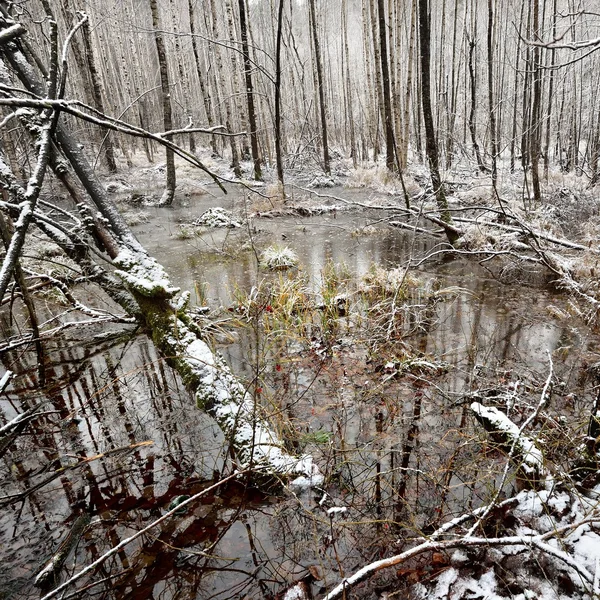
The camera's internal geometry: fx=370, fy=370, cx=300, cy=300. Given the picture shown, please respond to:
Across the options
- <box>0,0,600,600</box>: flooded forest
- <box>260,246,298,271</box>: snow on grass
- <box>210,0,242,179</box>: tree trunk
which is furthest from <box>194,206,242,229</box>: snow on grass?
<box>210,0,242,179</box>: tree trunk

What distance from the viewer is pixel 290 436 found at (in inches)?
96.2

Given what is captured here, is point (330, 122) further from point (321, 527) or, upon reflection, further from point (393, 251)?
point (321, 527)

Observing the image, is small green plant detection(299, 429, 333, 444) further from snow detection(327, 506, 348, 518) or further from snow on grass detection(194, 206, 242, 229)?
snow on grass detection(194, 206, 242, 229)

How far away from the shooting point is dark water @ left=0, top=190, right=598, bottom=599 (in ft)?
5.67

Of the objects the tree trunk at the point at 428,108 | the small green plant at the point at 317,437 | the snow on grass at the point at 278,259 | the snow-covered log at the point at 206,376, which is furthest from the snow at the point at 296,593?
the tree trunk at the point at 428,108

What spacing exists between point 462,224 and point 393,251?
4.41ft

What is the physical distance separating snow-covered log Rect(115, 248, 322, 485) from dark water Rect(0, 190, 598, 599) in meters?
0.16

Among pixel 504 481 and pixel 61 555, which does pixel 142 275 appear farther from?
pixel 504 481

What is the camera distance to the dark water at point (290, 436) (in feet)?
5.67

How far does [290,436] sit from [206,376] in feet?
2.32

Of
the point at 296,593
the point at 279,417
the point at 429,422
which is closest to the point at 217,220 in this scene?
the point at 279,417

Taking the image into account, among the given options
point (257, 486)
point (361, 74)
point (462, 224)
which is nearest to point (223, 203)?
point (462, 224)

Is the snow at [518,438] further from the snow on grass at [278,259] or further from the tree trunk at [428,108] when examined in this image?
the tree trunk at [428,108]

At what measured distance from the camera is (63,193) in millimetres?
11039
